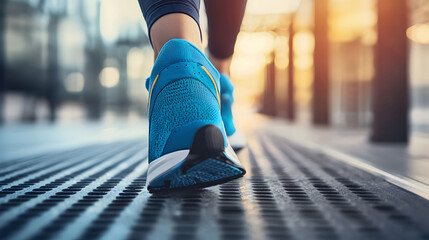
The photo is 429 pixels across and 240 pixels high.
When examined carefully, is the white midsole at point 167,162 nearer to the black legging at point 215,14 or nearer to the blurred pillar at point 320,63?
the black legging at point 215,14

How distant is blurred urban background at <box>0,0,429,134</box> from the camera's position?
18.1ft

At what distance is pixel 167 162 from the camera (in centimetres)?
63

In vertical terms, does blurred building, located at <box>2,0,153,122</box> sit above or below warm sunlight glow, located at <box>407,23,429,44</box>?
below

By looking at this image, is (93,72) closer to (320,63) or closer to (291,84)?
(291,84)

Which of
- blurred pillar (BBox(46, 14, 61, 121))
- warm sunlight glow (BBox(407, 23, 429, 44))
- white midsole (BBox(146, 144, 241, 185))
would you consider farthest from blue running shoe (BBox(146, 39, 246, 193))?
warm sunlight glow (BBox(407, 23, 429, 44))

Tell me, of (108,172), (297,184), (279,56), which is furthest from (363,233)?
(279,56)

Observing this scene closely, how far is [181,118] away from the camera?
0.67 meters

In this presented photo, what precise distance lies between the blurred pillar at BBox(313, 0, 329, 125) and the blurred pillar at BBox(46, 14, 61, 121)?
4.84 metres

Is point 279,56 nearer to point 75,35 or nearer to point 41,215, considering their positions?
point 75,35

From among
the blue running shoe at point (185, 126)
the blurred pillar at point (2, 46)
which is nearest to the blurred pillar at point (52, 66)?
the blurred pillar at point (2, 46)

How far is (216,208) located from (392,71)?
203cm

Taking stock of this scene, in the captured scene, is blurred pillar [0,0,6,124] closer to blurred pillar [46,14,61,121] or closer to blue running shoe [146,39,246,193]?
blurred pillar [46,14,61,121]

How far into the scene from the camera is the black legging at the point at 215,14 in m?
0.75

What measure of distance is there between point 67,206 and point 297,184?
22.9 inches
